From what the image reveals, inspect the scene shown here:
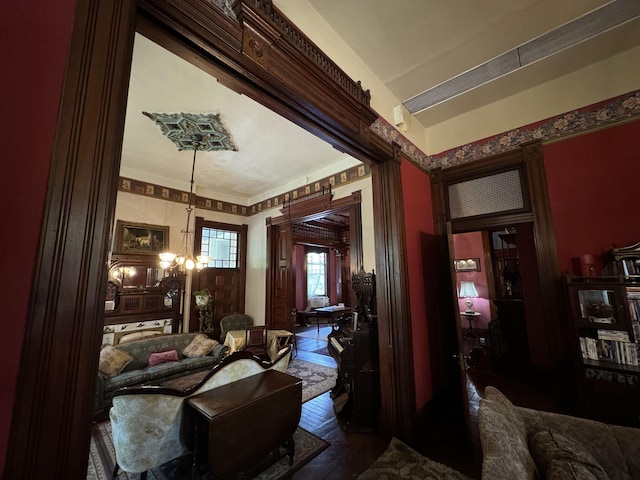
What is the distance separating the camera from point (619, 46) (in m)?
2.20

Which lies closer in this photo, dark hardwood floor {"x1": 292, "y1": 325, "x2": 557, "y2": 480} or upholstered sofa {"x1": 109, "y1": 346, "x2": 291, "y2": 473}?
upholstered sofa {"x1": 109, "y1": 346, "x2": 291, "y2": 473}

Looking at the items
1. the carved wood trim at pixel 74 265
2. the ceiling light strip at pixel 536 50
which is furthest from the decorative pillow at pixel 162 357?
the ceiling light strip at pixel 536 50

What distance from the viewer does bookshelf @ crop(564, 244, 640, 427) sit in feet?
6.32

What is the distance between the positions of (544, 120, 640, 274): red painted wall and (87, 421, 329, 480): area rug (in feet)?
9.55

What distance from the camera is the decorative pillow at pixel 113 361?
9.80 ft

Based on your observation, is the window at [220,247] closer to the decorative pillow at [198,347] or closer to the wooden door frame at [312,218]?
the wooden door frame at [312,218]

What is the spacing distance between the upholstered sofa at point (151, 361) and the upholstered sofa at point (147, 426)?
4.60ft

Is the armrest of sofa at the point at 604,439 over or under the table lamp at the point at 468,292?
under

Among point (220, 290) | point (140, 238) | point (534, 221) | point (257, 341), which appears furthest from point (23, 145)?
→ point (220, 290)

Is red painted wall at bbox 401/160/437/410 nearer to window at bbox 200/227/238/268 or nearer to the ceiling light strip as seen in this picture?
the ceiling light strip

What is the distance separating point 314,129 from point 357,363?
2278mm

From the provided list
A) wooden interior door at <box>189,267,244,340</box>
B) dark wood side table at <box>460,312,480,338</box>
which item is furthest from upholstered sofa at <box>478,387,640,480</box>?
wooden interior door at <box>189,267,244,340</box>

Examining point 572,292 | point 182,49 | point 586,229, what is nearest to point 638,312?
point 572,292

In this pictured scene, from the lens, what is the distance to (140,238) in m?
4.40
